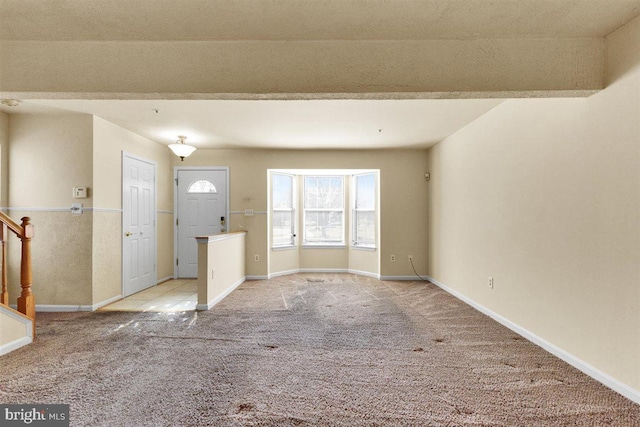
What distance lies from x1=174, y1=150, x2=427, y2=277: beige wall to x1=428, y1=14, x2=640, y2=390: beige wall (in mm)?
1729

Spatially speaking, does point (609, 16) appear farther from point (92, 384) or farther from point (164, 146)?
point (164, 146)

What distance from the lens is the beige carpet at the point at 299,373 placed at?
1.90 metres

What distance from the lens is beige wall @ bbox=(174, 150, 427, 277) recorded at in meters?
5.87

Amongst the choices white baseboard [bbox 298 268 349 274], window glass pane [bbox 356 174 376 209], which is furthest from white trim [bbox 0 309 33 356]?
window glass pane [bbox 356 174 376 209]

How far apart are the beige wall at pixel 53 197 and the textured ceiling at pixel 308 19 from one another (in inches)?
84.2

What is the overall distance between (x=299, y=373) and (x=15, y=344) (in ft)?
8.82

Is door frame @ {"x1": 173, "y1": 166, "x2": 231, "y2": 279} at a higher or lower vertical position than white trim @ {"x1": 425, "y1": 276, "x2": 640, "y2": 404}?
higher

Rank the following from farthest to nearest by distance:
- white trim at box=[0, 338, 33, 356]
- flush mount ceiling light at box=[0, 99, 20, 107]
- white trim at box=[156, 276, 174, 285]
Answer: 1. white trim at box=[156, 276, 174, 285]
2. flush mount ceiling light at box=[0, 99, 20, 107]
3. white trim at box=[0, 338, 33, 356]

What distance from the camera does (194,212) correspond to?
5.94m

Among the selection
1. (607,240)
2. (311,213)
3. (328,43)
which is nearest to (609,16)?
(607,240)

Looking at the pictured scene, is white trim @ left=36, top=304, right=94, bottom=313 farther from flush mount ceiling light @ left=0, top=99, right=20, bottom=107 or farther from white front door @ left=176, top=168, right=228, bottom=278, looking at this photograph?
flush mount ceiling light @ left=0, top=99, right=20, bottom=107

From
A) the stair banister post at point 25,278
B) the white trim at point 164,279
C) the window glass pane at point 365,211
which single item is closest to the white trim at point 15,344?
the stair banister post at point 25,278

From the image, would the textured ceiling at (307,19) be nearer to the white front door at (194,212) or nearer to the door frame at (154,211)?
the door frame at (154,211)

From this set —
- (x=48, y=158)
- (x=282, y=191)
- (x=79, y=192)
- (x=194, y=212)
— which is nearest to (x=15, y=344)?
(x=79, y=192)
